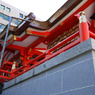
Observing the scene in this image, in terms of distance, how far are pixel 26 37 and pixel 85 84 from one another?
5.59 m

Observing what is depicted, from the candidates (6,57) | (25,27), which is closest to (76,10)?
(25,27)

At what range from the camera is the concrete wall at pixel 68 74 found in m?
3.08

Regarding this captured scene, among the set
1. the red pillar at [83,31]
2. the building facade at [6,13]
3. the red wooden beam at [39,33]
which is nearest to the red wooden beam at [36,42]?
the red wooden beam at [39,33]

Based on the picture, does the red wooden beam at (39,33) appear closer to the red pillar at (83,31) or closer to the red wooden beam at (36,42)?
the red wooden beam at (36,42)

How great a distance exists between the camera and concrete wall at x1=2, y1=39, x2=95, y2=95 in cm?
308

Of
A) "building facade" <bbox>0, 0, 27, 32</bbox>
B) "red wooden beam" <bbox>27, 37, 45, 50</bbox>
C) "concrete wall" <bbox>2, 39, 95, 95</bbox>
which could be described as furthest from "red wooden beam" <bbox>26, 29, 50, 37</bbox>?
"building facade" <bbox>0, 0, 27, 32</bbox>

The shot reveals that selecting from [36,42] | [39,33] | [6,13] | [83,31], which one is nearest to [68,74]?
[83,31]

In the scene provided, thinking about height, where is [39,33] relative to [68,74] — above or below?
above

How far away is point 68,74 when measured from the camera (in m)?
3.58

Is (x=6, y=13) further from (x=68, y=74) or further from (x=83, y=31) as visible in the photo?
(x=68, y=74)

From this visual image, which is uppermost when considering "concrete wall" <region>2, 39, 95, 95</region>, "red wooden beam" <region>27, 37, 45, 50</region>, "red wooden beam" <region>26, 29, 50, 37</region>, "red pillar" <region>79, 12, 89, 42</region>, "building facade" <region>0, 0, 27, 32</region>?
"building facade" <region>0, 0, 27, 32</region>

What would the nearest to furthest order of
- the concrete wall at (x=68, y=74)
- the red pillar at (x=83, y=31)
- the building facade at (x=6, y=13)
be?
the concrete wall at (x=68, y=74), the red pillar at (x=83, y=31), the building facade at (x=6, y=13)

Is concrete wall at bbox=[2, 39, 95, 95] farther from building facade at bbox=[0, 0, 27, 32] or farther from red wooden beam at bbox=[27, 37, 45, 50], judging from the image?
building facade at bbox=[0, 0, 27, 32]

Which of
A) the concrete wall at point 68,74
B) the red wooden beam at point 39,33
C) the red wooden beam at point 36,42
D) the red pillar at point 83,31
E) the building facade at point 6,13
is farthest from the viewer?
the building facade at point 6,13
